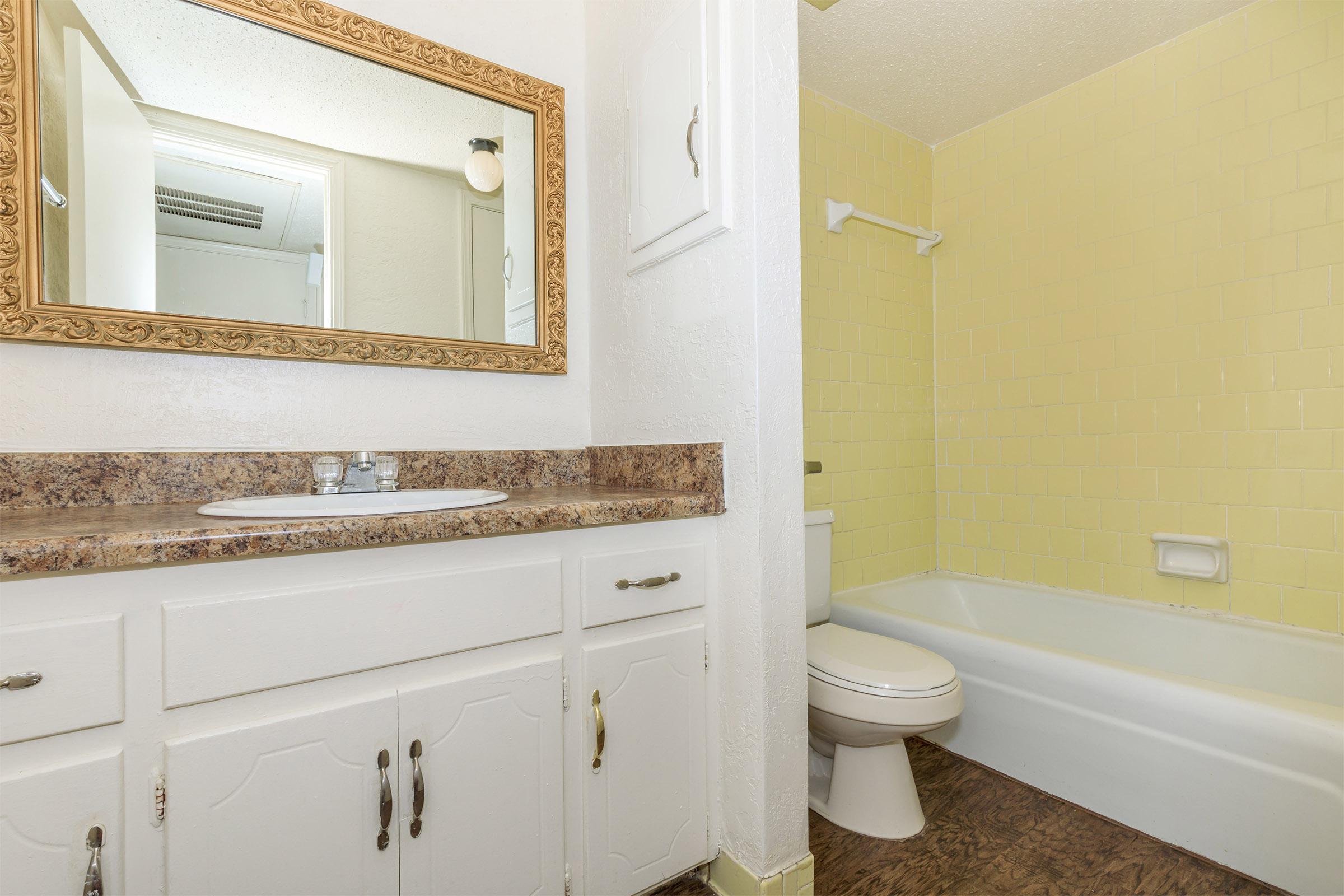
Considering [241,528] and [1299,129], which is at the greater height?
[1299,129]

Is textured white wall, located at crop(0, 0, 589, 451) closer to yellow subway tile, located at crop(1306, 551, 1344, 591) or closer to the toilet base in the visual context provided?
the toilet base

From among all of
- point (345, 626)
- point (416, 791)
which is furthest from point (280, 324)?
point (416, 791)

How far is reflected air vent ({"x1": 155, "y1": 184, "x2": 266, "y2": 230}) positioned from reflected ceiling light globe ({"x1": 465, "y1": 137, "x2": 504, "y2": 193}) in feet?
1.63

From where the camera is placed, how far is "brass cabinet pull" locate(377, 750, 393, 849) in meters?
0.96

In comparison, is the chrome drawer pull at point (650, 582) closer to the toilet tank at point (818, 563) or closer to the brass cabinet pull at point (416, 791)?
the brass cabinet pull at point (416, 791)

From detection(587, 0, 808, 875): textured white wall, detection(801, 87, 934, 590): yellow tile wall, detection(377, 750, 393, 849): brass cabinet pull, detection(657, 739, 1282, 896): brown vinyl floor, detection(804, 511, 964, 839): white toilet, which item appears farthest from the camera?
detection(801, 87, 934, 590): yellow tile wall

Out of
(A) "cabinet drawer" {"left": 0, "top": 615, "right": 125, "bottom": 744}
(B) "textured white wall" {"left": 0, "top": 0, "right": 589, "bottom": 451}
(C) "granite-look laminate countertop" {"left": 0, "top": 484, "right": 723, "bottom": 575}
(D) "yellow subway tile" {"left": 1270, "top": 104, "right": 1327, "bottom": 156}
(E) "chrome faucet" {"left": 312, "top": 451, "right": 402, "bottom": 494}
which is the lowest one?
(A) "cabinet drawer" {"left": 0, "top": 615, "right": 125, "bottom": 744}

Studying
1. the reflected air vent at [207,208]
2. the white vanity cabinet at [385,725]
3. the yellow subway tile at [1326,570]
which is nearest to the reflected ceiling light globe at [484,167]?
the reflected air vent at [207,208]

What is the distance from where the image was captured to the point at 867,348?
8.02 ft

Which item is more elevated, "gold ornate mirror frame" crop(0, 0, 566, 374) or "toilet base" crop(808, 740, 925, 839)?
"gold ornate mirror frame" crop(0, 0, 566, 374)

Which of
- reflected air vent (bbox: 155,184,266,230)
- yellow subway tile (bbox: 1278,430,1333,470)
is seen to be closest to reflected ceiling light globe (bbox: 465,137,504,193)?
reflected air vent (bbox: 155,184,266,230)

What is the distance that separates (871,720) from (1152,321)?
1.68 meters

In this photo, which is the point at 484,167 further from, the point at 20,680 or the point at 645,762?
the point at 645,762

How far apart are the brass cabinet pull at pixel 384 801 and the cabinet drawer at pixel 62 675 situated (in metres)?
0.34
